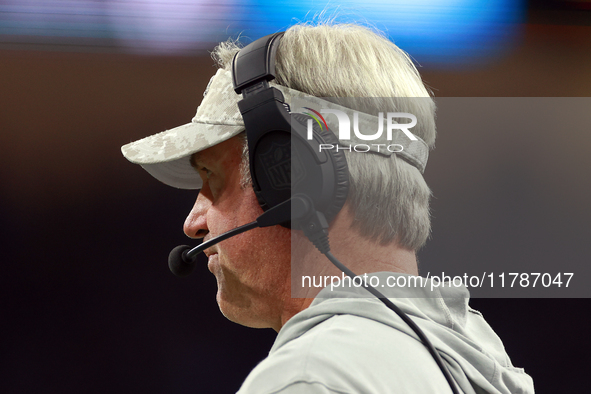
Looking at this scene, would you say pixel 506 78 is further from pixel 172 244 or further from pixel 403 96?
pixel 172 244

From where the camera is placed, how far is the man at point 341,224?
51 centimetres

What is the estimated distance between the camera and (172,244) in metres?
1.43

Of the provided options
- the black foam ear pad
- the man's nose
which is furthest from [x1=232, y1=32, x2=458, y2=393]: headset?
the man's nose

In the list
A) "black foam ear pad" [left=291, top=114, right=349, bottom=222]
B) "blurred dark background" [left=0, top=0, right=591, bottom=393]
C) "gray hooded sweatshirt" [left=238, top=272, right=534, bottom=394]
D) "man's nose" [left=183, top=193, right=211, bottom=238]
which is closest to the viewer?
"gray hooded sweatshirt" [left=238, top=272, right=534, bottom=394]

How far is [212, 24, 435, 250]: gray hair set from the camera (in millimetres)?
616

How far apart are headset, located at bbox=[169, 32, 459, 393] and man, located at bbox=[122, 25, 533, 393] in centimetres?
2

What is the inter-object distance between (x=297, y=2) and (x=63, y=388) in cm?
126

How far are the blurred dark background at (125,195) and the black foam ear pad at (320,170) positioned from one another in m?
0.89

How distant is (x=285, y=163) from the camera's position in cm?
58

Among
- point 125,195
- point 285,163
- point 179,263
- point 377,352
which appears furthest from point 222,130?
point 125,195

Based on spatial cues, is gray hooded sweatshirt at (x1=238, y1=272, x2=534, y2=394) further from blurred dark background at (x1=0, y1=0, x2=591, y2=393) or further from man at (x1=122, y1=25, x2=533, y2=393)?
blurred dark background at (x1=0, y1=0, x2=591, y2=393)

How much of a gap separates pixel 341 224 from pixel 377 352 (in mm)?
202

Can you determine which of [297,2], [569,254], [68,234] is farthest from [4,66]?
[569,254]
